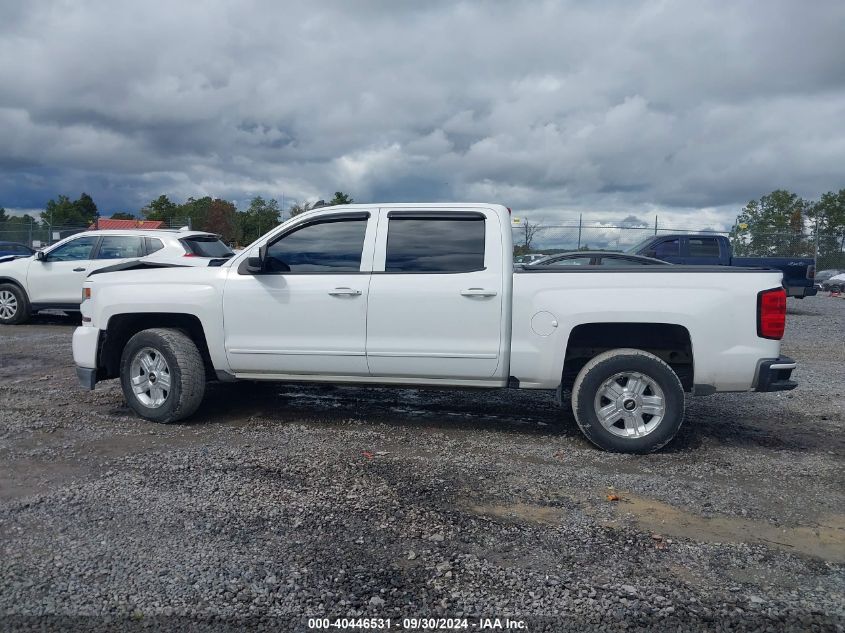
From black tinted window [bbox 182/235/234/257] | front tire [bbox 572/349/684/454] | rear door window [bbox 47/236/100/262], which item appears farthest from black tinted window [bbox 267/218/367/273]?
rear door window [bbox 47/236/100/262]

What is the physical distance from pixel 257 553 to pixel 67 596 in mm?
835

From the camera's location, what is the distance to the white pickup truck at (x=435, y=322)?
502 centimetres

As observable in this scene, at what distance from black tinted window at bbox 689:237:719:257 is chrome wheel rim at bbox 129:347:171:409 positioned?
13.3 meters

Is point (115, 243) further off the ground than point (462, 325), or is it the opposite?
point (115, 243)

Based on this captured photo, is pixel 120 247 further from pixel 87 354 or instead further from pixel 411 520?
pixel 411 520

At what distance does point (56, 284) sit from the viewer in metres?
12.2

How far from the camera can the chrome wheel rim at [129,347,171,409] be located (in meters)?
5.81

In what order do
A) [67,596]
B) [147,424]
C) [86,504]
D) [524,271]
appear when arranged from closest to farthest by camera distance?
[67,596], [86,504], [524,271], [147,424]

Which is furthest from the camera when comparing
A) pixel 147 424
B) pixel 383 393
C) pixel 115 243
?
pixel 115 243

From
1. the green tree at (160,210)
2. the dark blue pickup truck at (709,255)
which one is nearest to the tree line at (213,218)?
the green tree at (160,210)

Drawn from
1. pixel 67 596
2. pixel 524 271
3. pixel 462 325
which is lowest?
pixel 67 596

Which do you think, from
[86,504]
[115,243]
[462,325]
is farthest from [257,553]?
[115,243]

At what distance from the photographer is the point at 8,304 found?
12.4 m

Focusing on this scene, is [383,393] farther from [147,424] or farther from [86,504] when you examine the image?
[86,504]
